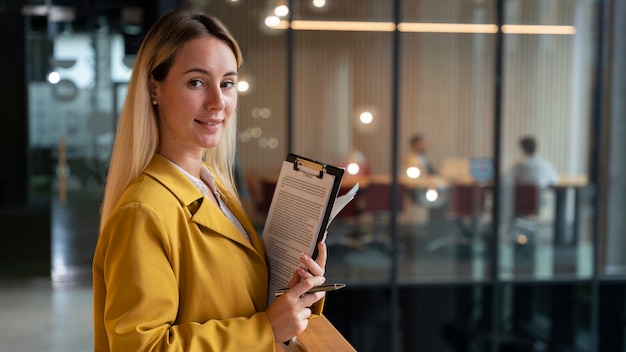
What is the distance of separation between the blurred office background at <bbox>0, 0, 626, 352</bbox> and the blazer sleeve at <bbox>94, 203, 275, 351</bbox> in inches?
208

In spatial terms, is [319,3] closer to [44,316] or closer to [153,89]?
[44,316]

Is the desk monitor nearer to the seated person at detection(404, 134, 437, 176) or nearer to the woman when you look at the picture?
the seated person at detection(404, 134, 437, 176)

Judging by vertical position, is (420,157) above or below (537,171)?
above

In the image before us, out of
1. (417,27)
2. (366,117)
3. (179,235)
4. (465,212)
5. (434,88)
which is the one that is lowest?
(465,212)

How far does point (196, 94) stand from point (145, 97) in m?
0.11

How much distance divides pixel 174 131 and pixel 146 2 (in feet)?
20.2

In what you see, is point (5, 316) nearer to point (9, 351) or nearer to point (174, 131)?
point (9, 351)

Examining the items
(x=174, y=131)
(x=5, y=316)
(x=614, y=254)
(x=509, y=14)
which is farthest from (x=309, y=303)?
(x=614, y=254)

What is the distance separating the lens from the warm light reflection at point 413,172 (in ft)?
23.6

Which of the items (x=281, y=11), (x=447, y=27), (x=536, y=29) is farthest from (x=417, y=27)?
(x=281, y=11)

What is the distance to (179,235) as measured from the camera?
1657 millimetres

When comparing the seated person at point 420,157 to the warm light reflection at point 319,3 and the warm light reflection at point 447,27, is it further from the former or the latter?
the warm light reflection at point 319,3

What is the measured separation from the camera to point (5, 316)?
6.37m

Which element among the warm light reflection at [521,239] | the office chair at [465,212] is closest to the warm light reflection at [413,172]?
the office chair at [465,212]
